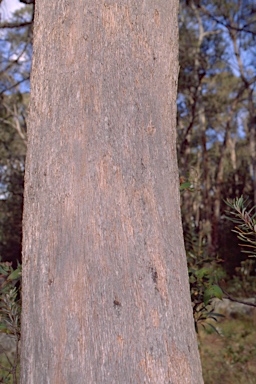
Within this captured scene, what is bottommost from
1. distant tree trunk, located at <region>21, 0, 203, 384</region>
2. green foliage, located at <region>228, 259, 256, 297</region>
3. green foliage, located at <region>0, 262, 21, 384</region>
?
green foliage, located at <region>228, 259, 256, 297</region>

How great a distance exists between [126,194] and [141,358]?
336mm

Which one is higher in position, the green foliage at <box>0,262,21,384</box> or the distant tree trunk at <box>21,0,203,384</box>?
the distant tree trunk at <box>21,0,203,384</box>

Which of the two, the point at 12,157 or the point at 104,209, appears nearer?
the point at 104,209

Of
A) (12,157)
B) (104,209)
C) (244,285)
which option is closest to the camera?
(104,209)

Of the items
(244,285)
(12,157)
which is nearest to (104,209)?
(244,285)

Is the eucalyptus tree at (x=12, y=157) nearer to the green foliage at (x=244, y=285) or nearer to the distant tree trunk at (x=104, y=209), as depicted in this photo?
the green foliage at (x=244, y=285)

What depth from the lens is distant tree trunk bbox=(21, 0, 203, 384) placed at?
94cm

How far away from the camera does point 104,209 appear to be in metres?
0.99

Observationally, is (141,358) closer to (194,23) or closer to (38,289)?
(38,289)

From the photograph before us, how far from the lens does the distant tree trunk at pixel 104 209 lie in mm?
935

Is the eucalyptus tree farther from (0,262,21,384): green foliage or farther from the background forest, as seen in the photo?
(0,262,21,384): green foliage

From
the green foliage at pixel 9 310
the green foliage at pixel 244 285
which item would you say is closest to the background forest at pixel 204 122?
the green foliage at pixel 244 285

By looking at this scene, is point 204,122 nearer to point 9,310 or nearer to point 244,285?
point 244,285

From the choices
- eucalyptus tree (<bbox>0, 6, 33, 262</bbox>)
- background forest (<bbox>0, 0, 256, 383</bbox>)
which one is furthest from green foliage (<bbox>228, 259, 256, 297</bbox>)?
eucalyptus tree (<bbox>0, 6, 33, 262</bbox>)
